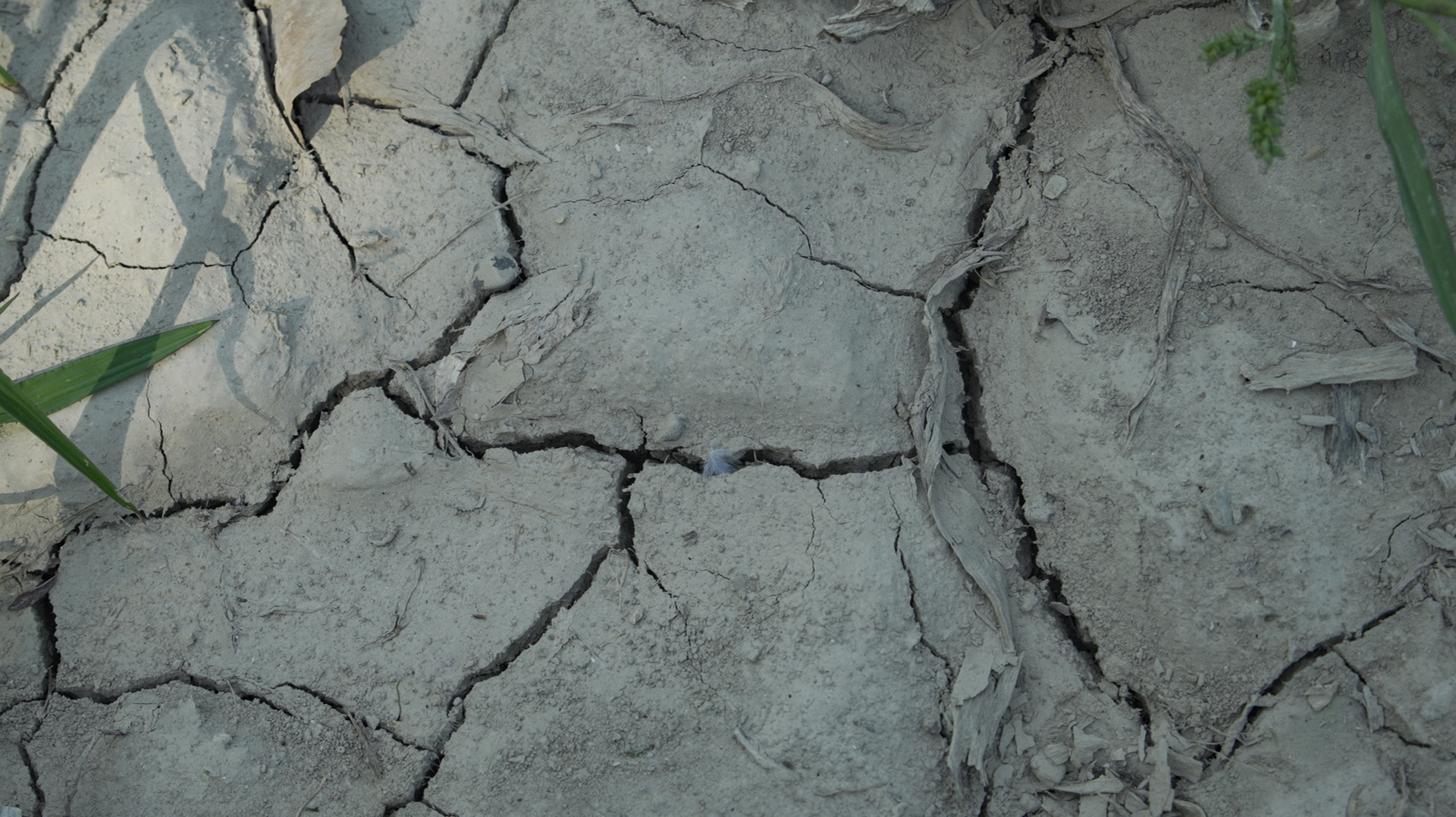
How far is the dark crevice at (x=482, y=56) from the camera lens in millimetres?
2135

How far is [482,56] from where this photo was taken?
84.4 inches

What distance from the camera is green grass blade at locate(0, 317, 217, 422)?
1975 millimetres

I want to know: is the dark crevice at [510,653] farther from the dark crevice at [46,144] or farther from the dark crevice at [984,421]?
the dark crevice at [46,144]

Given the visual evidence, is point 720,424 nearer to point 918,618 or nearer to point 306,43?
point 918,618

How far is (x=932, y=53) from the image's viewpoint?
2115 millimetres

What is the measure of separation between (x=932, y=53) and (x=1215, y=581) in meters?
1.41

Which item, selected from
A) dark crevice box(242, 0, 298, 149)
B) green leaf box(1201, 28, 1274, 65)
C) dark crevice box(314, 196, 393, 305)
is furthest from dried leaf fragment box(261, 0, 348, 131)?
green leaf box(1201, 28, 1274, 65)

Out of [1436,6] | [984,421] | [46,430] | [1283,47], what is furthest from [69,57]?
[1436,6]

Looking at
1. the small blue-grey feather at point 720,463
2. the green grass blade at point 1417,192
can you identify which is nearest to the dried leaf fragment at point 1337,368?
the green grass blade at point 1417,192

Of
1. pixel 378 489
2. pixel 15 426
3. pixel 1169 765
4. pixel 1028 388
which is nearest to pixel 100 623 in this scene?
pixel 15 426

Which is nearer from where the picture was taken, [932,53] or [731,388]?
[731,388]

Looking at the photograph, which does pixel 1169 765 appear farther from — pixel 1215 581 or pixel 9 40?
pixel 9 40

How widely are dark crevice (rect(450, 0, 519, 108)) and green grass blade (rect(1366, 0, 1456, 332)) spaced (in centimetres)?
191

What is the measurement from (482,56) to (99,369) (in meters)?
1.20
